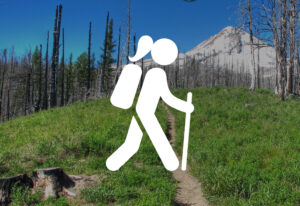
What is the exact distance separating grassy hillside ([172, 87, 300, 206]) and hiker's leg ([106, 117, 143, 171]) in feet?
6.73

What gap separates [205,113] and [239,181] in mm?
7415

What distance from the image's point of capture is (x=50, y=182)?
16.6 feet

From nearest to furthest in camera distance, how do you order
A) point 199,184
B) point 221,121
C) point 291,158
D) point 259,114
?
point 199,184
point 291,158
point 221,121
point 259,114

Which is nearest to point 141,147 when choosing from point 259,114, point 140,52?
point 140,52

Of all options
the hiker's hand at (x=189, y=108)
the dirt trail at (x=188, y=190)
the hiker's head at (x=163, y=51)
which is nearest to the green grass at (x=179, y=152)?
the dirt trail at (x=188, y=190)

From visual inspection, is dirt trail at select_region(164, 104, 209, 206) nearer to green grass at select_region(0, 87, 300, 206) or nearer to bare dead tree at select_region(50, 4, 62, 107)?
green grass at select_region(0, 87, 300, 206)

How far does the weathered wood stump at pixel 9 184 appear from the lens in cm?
470

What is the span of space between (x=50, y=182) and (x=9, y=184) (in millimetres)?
839

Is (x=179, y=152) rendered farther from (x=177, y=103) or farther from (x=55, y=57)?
(x=55, y=57)

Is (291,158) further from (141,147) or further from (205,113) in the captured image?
(205,113)

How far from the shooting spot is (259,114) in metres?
11.9

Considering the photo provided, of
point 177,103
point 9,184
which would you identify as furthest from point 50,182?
point 177,103

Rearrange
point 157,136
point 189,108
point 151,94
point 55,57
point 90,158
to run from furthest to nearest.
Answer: point 55,57, point 90,158, point 157,136, point 151,94, point 189,108

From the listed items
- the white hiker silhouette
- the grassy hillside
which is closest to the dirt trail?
the grassy hillside
